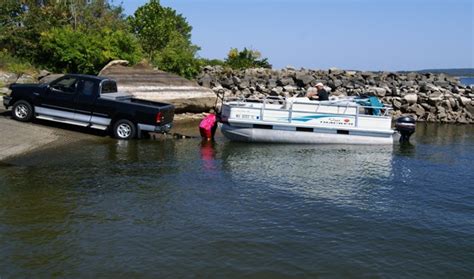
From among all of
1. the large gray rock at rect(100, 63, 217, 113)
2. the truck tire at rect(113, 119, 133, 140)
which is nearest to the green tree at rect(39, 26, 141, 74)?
the large gray rock at rect(100, 63, 217, 113)

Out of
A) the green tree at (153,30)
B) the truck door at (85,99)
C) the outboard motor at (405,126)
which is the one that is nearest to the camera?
the truck door at (85,99)

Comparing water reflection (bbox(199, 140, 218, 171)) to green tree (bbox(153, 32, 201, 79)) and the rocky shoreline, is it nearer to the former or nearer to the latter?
the rocky shoreline

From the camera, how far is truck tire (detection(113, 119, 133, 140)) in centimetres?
1750

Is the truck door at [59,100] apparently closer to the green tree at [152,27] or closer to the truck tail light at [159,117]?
the truck tail light at [159,117]

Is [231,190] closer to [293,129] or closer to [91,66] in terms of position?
[293,129]

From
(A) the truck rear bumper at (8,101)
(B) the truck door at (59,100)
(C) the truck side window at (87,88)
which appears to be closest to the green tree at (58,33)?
(A) the truck rear bumper at (8,101)

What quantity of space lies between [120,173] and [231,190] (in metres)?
3.13

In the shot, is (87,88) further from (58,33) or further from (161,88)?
(58,33)

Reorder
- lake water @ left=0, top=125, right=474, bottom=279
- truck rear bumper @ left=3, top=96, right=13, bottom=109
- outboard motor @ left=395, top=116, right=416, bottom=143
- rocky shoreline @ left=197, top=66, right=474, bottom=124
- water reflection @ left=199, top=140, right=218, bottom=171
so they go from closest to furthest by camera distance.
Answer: lake water @ left=0, top=125, right=474, bottom=279 → water reflection @ left=199, top=140, right=218, bottom=171 → truck rear bumper @ left=3, top=96, right=13, bottom=109 → outboard motor @ left=395, top=116, right=416, bottom=143 → rocky shoreline @ left=197, top=66, right=474, bottom=124

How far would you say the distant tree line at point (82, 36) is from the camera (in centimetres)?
2788

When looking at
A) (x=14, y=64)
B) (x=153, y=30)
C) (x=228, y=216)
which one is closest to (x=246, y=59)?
(x=153, y=30)

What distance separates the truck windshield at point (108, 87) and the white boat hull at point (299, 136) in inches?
174

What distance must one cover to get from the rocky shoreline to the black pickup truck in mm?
11194

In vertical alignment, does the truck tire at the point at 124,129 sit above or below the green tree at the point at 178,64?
below
